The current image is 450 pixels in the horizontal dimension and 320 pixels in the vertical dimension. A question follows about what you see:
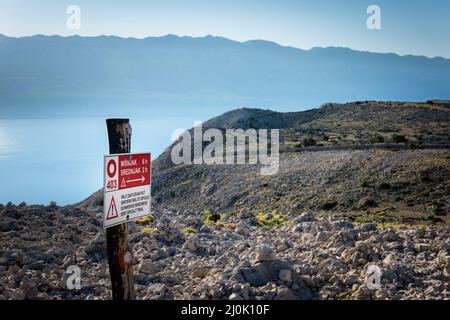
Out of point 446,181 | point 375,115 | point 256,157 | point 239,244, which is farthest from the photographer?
point 375,115

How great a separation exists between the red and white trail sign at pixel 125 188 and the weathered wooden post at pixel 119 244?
1.26 feet

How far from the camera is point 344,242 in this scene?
50.8 feet

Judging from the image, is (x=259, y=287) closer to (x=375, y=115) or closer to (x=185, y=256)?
(x=185, y=256)

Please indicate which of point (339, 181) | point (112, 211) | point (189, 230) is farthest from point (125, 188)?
point (339, 181)

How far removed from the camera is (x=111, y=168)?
955 cm

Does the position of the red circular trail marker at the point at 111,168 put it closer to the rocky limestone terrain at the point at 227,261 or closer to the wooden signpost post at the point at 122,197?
the wooden signpost post at the point at 122,197

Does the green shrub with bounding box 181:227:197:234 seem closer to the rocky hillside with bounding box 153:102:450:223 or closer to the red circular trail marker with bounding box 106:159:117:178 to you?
the red circular trail marker with bounding box 106:159:117:178

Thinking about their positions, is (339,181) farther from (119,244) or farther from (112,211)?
(112,211)

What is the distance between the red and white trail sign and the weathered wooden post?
383mm

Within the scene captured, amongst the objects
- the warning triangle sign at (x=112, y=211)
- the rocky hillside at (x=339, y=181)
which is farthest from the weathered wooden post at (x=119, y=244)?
the rocky hillside at (x=339, y=181)

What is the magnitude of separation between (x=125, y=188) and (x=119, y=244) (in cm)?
116

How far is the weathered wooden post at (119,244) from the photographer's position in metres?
10.2

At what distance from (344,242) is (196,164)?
48270 millimetres

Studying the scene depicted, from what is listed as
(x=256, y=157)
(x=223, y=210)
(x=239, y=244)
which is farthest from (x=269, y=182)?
(x=239, y=244)
